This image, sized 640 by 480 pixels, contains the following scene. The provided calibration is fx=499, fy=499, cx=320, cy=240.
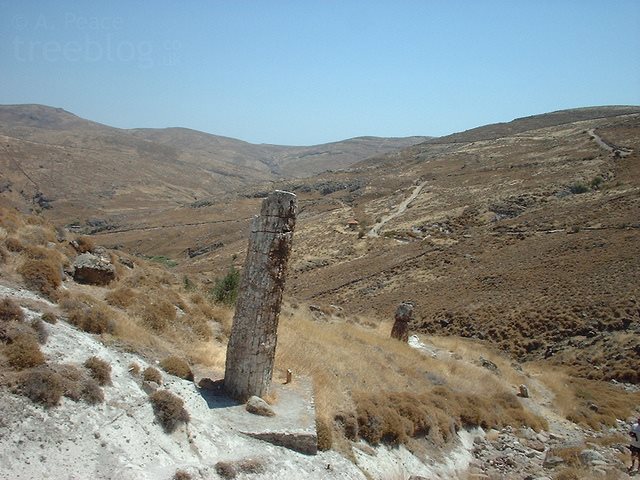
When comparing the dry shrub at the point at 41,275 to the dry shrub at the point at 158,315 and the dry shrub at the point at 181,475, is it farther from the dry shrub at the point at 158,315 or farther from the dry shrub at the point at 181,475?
the dry shrub at the point at 181,475

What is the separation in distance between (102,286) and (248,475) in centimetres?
834

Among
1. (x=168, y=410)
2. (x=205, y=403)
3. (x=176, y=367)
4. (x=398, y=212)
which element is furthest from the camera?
(x=398, y=212)

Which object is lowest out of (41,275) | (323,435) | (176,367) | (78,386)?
(323,435)

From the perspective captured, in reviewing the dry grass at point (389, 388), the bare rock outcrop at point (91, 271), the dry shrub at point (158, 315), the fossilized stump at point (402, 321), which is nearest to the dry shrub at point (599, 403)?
the dry grass at point (389, 388)

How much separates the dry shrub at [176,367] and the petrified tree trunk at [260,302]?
0.77m

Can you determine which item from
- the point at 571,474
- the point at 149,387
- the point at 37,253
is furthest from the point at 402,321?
the point at 149,387

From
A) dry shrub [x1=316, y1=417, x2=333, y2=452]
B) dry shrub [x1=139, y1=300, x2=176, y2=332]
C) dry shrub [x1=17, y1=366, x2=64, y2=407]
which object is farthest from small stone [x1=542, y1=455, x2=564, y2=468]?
dry shrub [x1=17, y1=366, x2=64, y2=407]

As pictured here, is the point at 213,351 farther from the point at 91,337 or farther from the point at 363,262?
the point at 363,262

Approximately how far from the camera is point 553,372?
2467 centimetres

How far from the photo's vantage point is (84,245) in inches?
631

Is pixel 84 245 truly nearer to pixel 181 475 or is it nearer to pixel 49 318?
pixel 49 318

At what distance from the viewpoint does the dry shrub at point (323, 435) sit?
9354mm

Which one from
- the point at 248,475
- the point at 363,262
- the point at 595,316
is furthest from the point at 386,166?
the point at 248,475

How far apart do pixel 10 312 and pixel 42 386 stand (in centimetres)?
225
